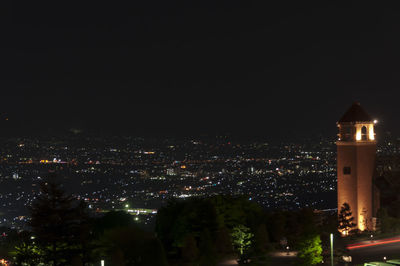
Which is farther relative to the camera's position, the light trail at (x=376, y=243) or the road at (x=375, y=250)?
the light trail at (x=376, y=243)

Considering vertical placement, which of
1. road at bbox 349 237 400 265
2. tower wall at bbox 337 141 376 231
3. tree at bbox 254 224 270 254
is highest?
tower wall at bbox 337 141 376 231

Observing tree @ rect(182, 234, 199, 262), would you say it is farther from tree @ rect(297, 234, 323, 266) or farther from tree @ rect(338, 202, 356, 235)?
tree @ rect(338, 202, 356, 235)

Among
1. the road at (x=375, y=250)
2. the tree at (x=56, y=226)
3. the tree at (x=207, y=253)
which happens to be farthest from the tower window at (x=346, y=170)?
the tree at (x=56, y=226)

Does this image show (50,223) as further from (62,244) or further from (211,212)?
(211,212)

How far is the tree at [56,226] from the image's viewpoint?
1106 inches

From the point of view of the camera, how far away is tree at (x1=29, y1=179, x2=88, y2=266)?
28094 mm

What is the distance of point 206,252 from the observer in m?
29.5

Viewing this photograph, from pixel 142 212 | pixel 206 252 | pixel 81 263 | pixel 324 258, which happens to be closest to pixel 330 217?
pixel 324 258

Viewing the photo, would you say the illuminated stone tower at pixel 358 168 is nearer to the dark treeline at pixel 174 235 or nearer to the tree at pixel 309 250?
the dark treeline at pixel 174 235

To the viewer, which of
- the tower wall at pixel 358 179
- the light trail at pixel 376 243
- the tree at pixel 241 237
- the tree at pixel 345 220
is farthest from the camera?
the tower wall at pixel 358 179

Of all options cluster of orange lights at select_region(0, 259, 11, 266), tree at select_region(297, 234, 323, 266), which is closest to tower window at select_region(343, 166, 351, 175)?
tree at select_region(297, 234, 323, 266)

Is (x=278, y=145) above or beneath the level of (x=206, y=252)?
above

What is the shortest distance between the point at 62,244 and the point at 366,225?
22.2 meters

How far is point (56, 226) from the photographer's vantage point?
1123 inches
